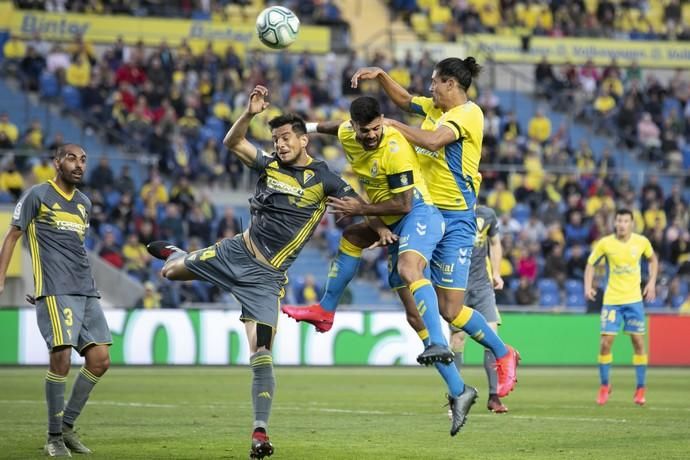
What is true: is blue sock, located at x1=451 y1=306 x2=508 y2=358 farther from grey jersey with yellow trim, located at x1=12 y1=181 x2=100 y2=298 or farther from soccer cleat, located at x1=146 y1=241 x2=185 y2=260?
grey jersey with yellow trim, located at x1=12 y1=181 x2=100 y2=298

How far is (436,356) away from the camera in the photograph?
11.1 meters

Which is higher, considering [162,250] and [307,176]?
[307,176]

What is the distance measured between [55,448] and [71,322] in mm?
1085

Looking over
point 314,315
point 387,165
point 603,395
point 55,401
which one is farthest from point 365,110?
point 603,395

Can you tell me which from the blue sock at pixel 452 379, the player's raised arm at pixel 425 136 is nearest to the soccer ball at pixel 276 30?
the player's raised arm at pixel 425 136

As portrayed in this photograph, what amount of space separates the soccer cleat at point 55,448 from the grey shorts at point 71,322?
0.80 metres

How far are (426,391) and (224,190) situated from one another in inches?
489

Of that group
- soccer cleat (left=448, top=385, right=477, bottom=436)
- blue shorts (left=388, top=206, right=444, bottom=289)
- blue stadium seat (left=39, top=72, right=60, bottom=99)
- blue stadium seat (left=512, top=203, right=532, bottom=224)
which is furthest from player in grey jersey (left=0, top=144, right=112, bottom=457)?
blue stadium seat (left=512, top=203, right=532, bottom=224)

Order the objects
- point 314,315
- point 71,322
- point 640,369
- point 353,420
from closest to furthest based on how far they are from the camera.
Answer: point 71,322 → point 314,315 → point 353,420 → point 640,369

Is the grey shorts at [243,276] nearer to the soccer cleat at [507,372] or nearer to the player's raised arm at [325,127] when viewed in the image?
the player's raised arm at [325,127]

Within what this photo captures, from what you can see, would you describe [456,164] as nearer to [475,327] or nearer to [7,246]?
[475,327]

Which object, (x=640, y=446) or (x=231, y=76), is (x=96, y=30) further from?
(x=640, y=446)

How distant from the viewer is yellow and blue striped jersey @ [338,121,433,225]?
458 inches

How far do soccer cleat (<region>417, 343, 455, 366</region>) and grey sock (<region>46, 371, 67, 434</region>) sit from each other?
3.14m
